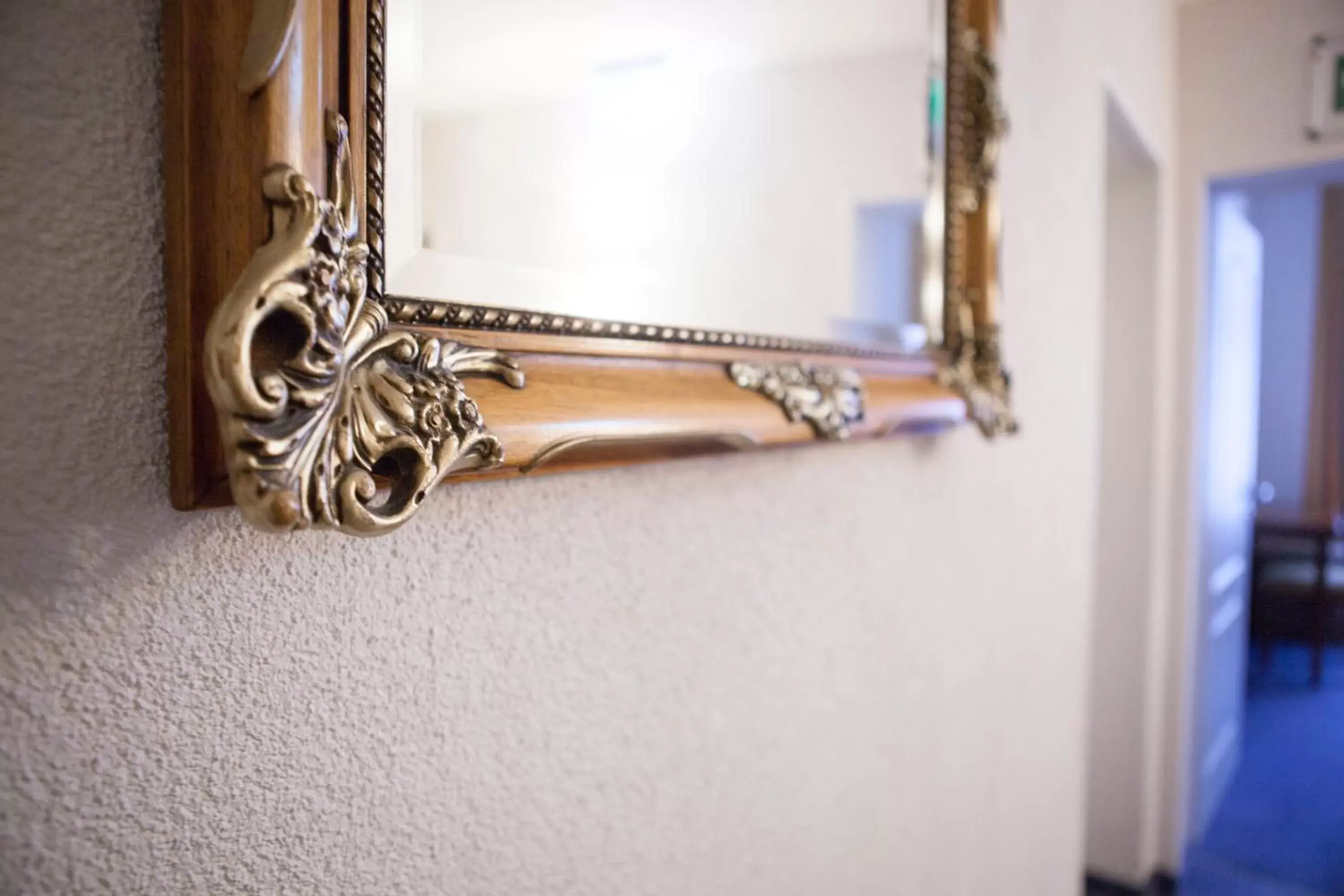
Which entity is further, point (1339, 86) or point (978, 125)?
point (1339, 86)

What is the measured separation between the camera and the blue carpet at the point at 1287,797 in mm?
2334

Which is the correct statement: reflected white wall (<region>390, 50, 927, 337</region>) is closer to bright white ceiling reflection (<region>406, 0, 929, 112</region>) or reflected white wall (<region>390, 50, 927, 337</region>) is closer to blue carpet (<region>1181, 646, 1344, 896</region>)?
bright white ceiling reflection (<region>406, 0, 929, 112</region>)

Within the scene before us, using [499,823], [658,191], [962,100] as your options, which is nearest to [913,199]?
[962,100]

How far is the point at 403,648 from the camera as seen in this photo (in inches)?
14.3

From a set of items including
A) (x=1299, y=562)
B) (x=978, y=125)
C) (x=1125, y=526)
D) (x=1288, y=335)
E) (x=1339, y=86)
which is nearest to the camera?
(x=978, y=125)

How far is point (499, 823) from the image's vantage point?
1.35ft

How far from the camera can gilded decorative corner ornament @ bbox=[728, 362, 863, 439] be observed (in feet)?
1.68

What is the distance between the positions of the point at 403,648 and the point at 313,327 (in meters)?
0.16

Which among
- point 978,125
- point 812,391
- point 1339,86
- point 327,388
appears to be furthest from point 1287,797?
point 327,388

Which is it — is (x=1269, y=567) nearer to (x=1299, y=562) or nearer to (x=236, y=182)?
(x=1299, y=562)

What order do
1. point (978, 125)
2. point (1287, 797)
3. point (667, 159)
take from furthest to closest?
point (1287, 797), point (978, 125), point (667, 159)

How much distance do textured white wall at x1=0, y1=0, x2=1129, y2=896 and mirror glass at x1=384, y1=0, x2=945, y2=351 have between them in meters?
0.10

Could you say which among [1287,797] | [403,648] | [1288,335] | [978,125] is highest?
[1288,335]

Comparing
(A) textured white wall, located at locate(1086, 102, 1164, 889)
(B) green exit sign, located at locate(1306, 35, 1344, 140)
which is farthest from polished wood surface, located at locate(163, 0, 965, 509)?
(B) green exit sign, located at locate(1306, 35, 1344, 140)
